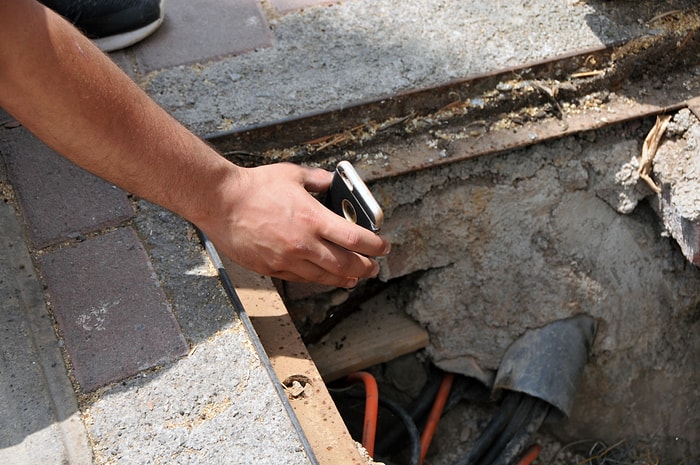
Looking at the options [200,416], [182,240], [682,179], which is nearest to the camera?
[200,416]

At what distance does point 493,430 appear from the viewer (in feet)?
6.77

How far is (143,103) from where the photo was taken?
51.4 inches

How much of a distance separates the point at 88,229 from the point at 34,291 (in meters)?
0.18

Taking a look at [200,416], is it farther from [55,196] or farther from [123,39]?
[123,39]

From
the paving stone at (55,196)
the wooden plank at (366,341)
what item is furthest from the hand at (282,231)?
the wooden plank at (366,341)

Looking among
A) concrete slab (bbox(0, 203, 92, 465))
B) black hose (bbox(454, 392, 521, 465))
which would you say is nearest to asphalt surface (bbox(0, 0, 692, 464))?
concrete slab (bbox(0, 203, 92, 465))

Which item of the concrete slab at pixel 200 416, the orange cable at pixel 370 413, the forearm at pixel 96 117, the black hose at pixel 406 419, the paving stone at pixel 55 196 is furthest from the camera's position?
the black hose at pixel 406 419

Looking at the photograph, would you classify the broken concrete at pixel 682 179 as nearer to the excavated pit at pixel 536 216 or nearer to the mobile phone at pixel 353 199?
the excavated pit at pixel 536 216

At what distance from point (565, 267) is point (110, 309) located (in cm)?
120

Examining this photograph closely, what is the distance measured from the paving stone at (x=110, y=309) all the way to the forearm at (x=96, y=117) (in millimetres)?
240

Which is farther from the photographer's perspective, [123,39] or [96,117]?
[123,39]

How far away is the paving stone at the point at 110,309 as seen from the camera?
4.67 ft

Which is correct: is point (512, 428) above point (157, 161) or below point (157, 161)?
below

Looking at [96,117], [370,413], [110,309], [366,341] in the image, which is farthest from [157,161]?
[366,341]
